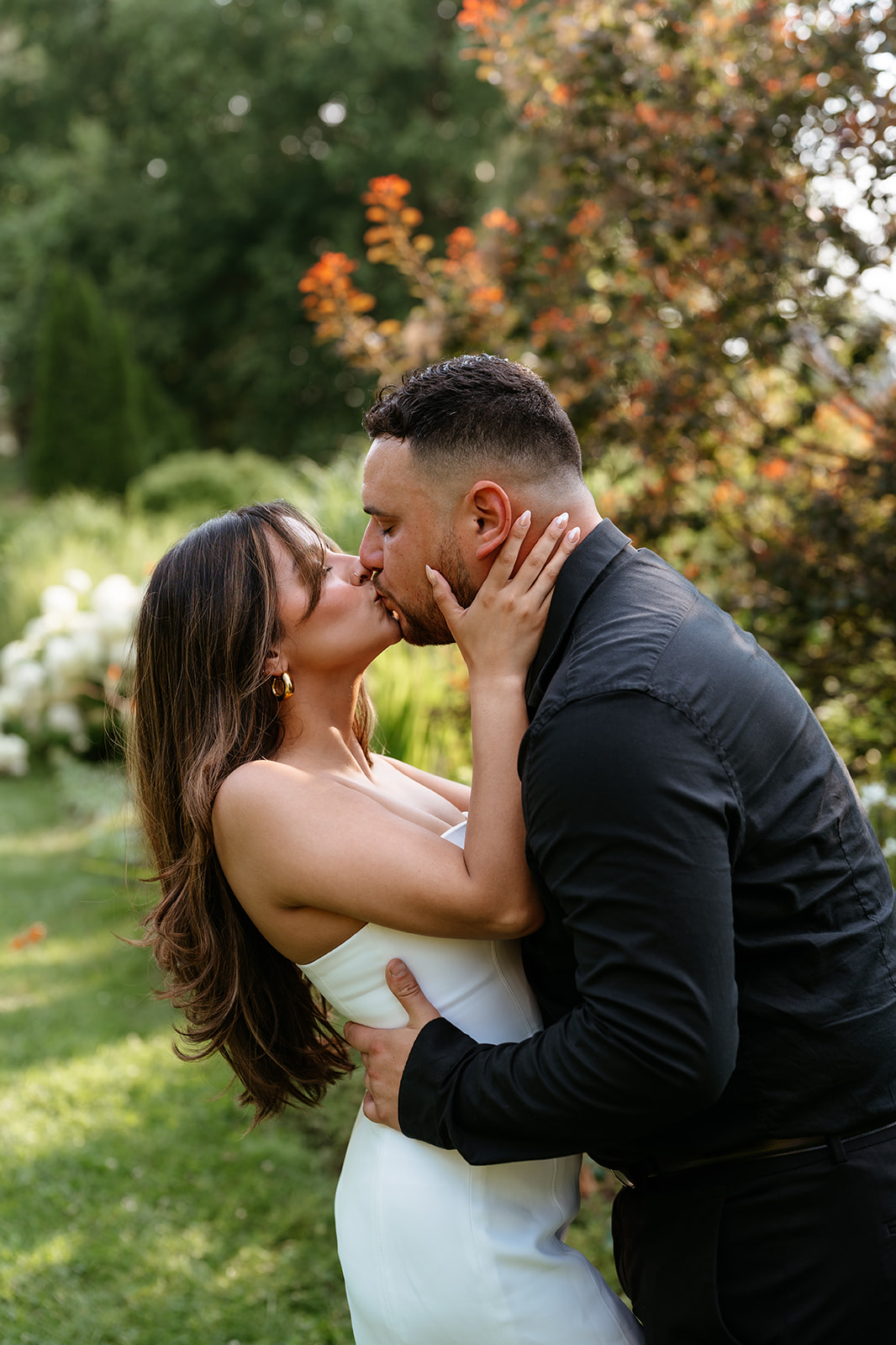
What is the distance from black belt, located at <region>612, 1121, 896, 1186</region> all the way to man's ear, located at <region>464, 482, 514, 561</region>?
3.69ft

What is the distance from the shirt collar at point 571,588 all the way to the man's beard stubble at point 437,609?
0.22 m

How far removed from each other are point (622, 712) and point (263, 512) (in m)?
1.23

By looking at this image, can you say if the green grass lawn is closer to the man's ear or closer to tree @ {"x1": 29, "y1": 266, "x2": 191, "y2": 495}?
the man's ear

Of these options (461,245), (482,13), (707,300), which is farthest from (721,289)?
(482,13)

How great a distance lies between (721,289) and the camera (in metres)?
5.44

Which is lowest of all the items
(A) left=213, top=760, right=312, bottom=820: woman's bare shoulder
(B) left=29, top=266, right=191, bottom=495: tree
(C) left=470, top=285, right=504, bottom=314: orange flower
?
(B) left=29, top=266, right=191, bottom=495: tree

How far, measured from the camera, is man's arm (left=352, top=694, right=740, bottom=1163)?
5.33ft

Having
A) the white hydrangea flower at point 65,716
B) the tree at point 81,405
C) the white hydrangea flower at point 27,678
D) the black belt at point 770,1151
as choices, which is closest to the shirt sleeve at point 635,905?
the black belt at point 770,1151

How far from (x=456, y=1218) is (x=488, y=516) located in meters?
1.31

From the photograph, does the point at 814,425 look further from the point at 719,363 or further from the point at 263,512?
the point at 263,512

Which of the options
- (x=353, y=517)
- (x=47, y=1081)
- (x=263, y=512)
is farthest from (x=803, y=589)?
(x=47, y=1081)

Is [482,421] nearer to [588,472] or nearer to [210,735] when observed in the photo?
[210,735]

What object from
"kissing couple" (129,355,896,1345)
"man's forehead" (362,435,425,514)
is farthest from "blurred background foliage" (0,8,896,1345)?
"man's forehead" (362,435,425,514)

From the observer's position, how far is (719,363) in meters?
5.41
